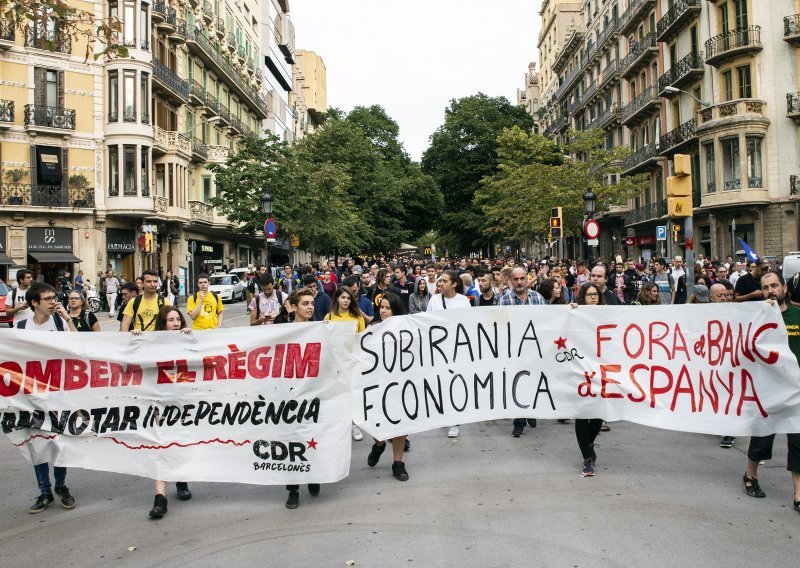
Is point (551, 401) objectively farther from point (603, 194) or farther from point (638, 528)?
point (603, 194)

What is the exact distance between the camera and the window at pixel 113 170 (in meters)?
35.5

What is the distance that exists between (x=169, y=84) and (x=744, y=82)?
29147 millimetres

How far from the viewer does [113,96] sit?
35.5 metres

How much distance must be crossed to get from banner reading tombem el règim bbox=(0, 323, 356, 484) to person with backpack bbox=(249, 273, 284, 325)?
432 cm

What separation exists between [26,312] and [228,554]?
3972 mm

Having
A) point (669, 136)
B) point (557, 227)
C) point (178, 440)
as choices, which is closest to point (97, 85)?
point (557, 227)

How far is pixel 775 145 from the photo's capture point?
113 ft

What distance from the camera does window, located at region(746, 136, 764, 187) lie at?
113ft

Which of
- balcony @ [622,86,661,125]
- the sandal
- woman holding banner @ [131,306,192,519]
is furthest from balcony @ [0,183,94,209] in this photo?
the sandal

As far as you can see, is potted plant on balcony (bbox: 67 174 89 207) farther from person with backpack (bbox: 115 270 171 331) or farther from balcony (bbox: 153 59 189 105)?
person with backpack (bbox: 115 270 171 331)

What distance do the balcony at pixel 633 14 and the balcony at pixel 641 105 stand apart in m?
4.99

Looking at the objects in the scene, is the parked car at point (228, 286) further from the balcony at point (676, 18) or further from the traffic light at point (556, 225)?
the balcony at point (676, 18)

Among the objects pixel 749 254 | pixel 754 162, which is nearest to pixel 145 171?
pixel 749 254

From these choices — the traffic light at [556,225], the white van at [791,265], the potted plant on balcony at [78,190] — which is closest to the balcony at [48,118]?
the potted plant on balcony at [78,190]
